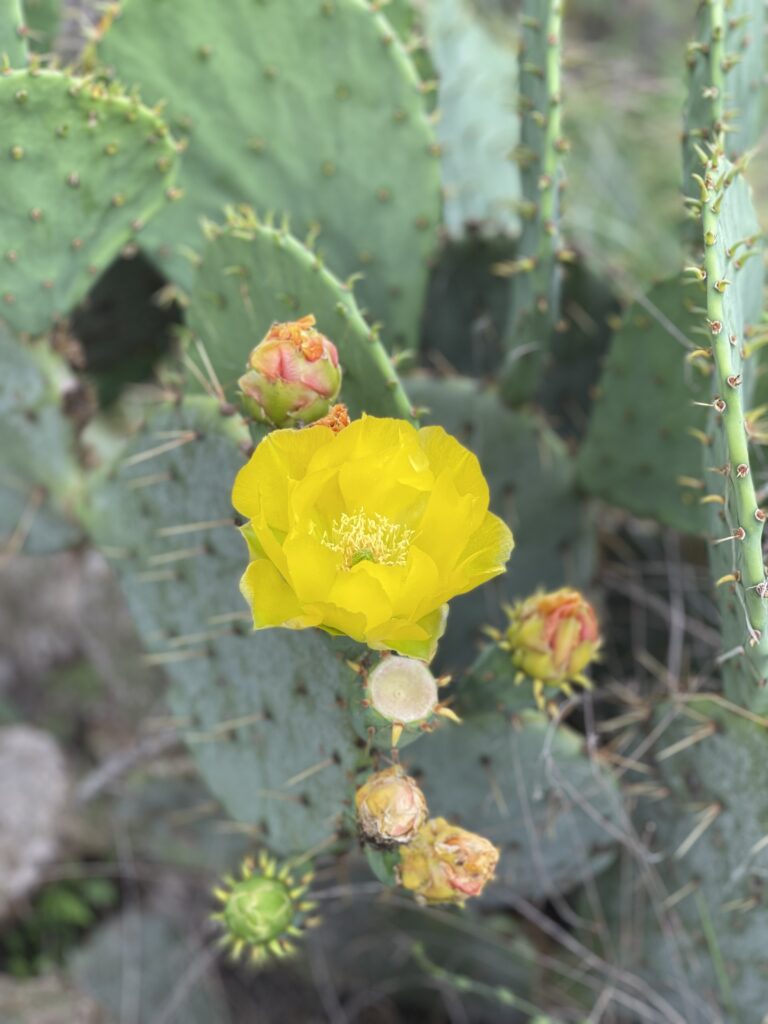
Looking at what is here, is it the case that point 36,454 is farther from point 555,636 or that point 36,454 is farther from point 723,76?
point 723,76

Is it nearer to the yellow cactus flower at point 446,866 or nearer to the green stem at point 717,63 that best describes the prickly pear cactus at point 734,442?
the green stem at point 717,63

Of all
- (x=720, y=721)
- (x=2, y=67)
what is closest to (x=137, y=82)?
(x=2, y=67)

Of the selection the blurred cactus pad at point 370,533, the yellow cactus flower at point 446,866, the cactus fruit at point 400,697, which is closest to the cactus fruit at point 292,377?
the blurred cactus pad at point 370,533

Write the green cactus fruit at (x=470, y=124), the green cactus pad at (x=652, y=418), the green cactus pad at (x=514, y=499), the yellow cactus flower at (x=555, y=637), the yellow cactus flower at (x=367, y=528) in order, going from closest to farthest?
the yellow cactus flower at (x=367, y=528) < the yellow cactus flower at (x=555, y=637) < the green cactus pad at (x=652, y=418) < the green cactus pad at (x=514, y=499) < the green cactus fruit at (x=470, y=124)

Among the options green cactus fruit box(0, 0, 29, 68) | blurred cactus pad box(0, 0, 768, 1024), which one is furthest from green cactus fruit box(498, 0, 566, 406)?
green cactus fruit box(0, 0, 29, 68)

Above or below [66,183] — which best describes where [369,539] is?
below

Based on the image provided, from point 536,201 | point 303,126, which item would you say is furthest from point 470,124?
point 536,201
